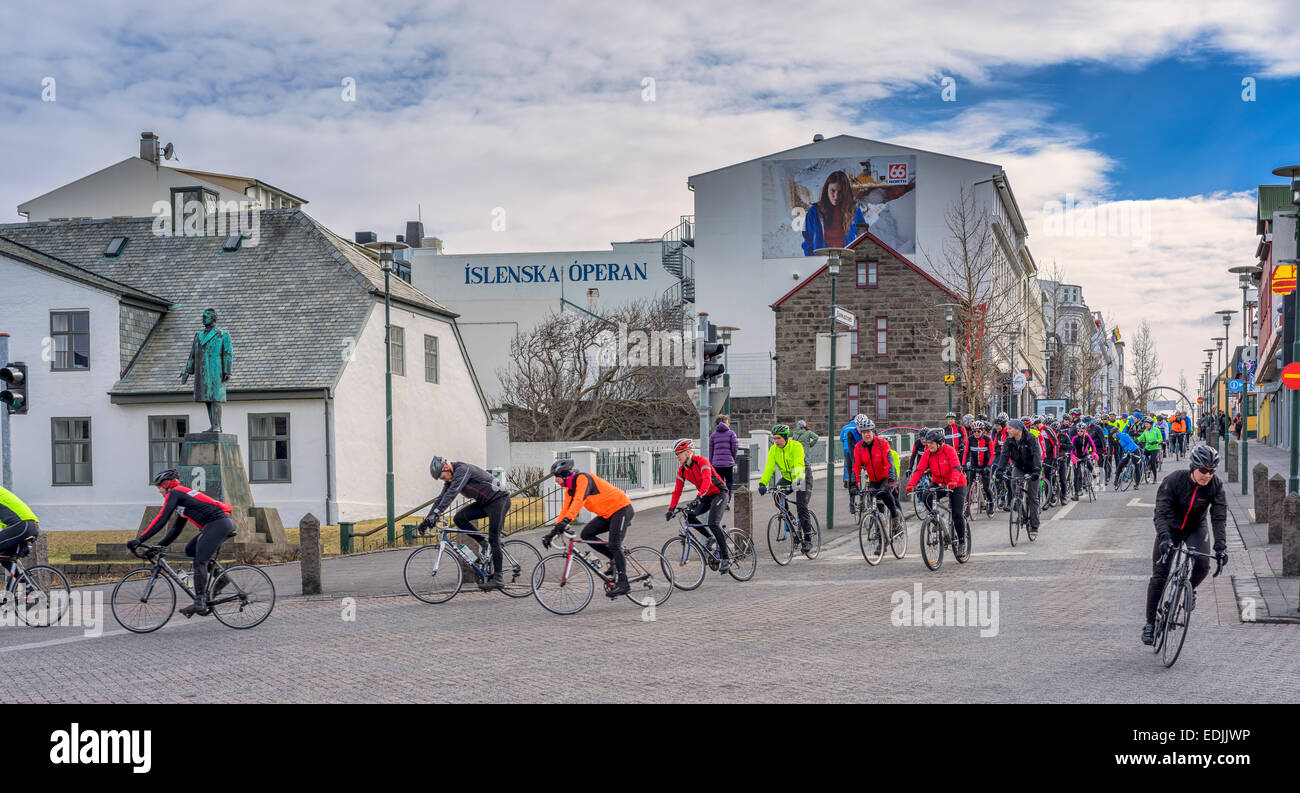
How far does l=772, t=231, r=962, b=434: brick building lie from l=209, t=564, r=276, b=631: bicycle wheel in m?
37.8

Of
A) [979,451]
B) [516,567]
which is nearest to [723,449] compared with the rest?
[516,567]

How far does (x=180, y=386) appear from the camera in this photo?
90.8 feet

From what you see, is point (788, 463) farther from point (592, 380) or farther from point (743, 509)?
point (592, 380)

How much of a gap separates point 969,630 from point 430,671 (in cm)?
470

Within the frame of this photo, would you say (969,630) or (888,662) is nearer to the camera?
(888,662)

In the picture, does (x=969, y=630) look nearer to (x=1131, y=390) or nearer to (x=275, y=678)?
(x=275, y=678)

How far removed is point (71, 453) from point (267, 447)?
4.61m

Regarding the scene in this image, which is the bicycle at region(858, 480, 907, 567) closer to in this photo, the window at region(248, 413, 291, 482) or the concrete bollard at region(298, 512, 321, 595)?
the concrete bollard at region(298, 512, 321, 595)

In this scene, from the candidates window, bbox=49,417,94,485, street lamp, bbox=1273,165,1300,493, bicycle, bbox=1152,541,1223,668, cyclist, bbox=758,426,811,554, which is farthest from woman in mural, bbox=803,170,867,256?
bicycle, bbox=1152,541,1223,668

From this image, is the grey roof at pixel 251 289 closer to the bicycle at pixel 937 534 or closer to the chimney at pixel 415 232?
the bicycle at pixel 937 534

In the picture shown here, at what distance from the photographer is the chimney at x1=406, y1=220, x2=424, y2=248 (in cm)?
6694
